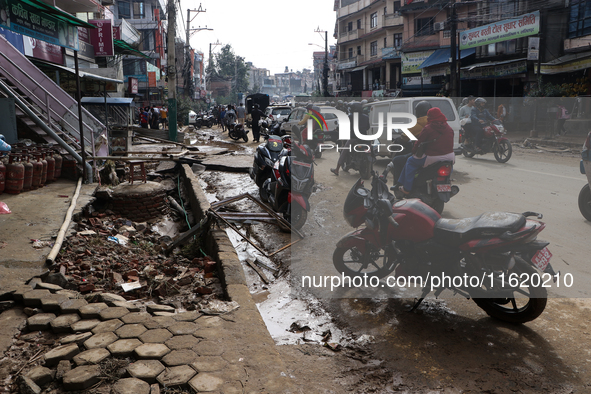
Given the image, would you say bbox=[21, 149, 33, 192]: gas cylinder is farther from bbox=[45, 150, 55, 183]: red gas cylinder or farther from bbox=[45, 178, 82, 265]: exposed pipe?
bbox=[45, 178, 82, 265]: exposed pipe

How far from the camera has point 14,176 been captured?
6711 mm

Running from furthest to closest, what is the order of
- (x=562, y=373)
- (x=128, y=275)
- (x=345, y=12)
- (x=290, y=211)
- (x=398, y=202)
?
1. (x=345, y=12)
2. (x=290, y=211)
3. (x=128, y=275)
4. (x=398, y=202)
5. (x=562, y=373)

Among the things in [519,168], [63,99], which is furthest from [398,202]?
[63,99]

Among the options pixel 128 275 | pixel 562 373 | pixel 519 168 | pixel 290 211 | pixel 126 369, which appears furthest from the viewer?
pixel 290 211

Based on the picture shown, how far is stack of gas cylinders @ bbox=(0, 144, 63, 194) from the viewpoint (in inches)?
264

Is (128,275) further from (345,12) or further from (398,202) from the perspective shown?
(345,12)

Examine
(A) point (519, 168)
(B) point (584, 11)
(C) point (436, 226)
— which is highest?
(B) point (584, 11)

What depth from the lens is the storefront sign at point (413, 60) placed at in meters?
31.7

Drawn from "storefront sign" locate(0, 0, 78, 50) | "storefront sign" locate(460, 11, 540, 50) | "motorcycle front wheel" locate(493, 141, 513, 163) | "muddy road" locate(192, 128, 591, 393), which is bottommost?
"muddy road" locate(192, 128, 591, 393)

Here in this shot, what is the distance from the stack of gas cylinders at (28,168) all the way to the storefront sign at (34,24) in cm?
197

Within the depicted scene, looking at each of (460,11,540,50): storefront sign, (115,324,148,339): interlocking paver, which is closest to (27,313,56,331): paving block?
(115,324,148,339): interlocking paver

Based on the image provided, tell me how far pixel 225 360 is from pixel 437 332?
1.66 meters

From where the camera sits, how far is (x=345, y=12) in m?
50.2

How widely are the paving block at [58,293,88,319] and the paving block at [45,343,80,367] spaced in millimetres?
553
